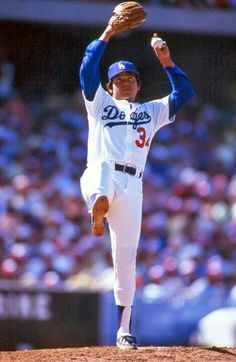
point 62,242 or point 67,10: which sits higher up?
point 67,10

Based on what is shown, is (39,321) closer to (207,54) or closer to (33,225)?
(33,225)

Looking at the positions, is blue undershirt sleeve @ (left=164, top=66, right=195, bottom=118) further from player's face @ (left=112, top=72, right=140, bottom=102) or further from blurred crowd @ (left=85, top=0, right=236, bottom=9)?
blurred crowd @ (left=85, top=0, right=236, bottom=9)

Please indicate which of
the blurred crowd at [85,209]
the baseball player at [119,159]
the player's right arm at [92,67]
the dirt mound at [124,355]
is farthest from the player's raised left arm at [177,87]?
the blurred crowd at [85,209]

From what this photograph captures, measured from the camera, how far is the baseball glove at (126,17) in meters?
5.05

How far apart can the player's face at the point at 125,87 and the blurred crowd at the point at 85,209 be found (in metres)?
3.21

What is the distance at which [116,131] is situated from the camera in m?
4.99

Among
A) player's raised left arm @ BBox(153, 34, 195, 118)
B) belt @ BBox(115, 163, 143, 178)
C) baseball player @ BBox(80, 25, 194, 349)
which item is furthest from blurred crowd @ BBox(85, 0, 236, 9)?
belt @ BBox(115, 163, 143, 178)

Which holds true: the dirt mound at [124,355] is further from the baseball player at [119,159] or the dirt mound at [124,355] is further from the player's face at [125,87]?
the player's face at [125,87]

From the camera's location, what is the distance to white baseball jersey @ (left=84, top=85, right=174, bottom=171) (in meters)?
4.96

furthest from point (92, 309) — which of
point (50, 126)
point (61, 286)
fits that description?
point (50, 126)

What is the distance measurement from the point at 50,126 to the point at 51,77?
1.19 m

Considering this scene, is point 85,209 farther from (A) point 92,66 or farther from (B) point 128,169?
(A) point 92,66

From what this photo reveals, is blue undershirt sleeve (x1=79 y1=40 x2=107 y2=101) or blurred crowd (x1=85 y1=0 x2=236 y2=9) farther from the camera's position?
blurred crowd (x1=85 y1=0 x2=236 y2=9)

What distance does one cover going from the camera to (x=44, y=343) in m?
7.76
